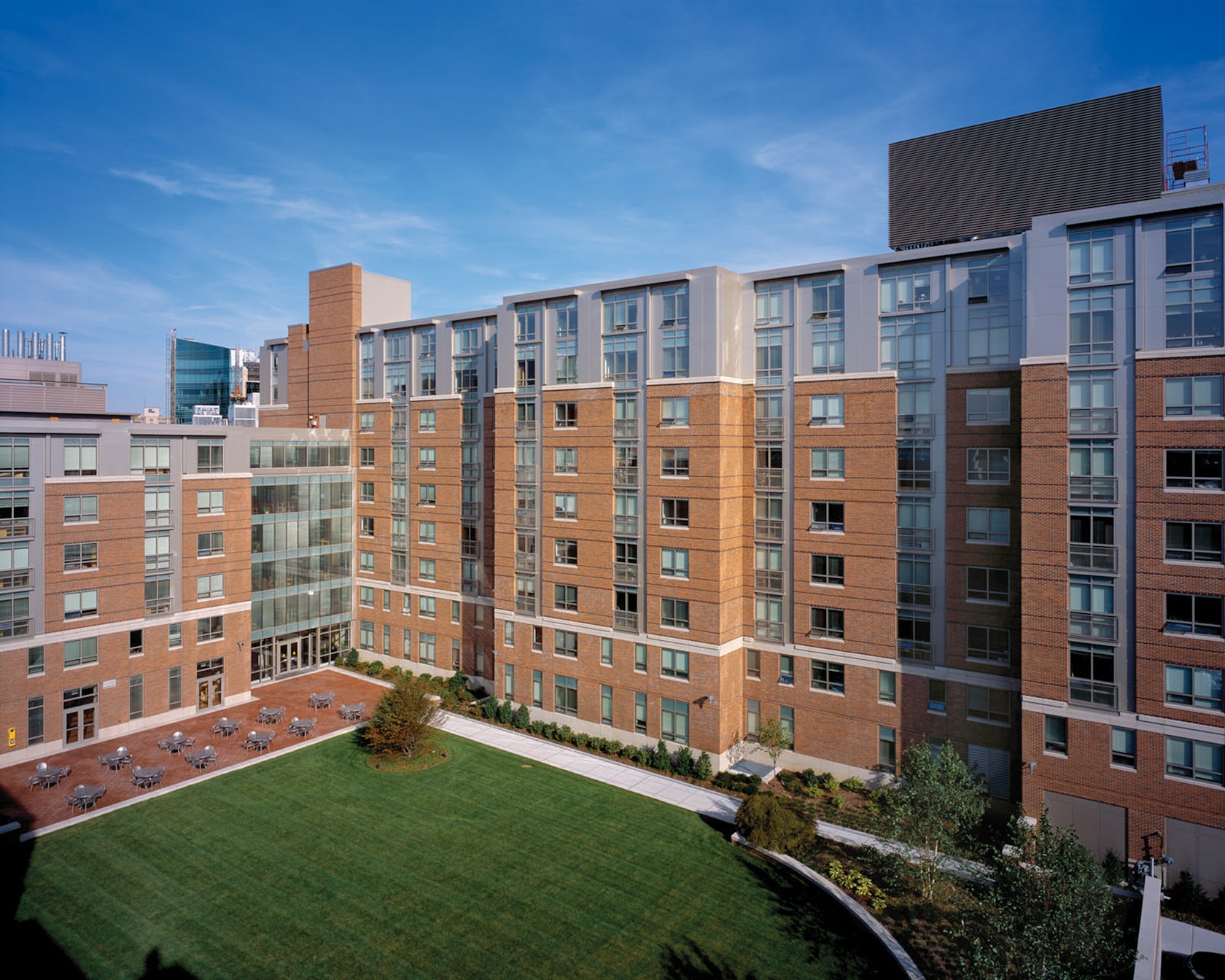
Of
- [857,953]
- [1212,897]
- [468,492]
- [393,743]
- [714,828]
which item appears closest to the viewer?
Result: [857,953]

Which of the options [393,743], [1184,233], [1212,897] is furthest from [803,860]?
[1184,233]

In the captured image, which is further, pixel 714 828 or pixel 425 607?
pixel 425 607

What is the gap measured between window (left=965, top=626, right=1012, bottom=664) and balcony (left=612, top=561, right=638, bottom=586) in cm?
1392

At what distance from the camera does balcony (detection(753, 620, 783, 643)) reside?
108 feet

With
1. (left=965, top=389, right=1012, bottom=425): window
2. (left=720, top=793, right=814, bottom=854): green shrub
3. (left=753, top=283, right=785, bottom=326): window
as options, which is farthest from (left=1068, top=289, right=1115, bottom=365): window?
(left=720, top=793, right=814, bottom=854): green shrub

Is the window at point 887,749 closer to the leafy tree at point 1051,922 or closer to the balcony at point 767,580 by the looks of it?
the balcony at point 767,580

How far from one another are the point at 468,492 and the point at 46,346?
78.0 ft

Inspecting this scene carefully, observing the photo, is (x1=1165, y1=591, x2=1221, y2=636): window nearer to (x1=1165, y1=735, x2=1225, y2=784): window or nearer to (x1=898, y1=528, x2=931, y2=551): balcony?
(x1=1165, y1=735, x2=1225, y2=784): window

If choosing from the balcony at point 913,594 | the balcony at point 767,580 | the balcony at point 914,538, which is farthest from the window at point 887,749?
the balcony at point 914,538

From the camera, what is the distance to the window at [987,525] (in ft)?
92.1

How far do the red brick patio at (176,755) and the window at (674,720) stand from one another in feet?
52.4

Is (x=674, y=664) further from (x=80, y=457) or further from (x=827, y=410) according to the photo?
(x=80, y=457)

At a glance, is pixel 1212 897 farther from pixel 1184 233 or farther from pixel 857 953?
pixel 1184 233

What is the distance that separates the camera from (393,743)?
33.2 meters
